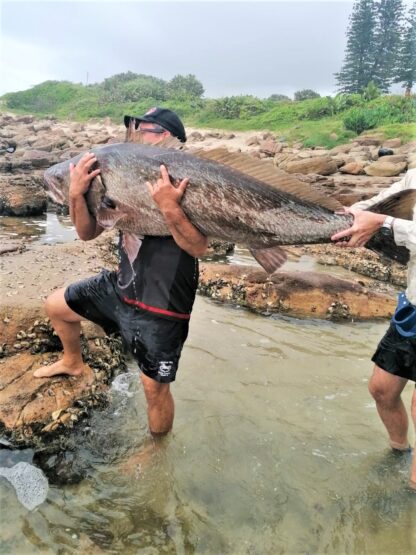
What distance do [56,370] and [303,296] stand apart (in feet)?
11.9

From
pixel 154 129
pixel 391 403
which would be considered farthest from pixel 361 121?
pixel 154 129

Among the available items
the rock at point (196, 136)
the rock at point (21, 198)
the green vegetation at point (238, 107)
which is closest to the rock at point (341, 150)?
the green vegetation at point (238, 107)

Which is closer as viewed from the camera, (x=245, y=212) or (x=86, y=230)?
(x=245, y=212)

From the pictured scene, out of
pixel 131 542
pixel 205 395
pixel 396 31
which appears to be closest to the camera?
pixel 131 542

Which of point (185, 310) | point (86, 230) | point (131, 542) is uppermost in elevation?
point (86, 230)

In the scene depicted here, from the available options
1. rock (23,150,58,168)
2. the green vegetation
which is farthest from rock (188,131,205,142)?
rock (23,150,58,168)

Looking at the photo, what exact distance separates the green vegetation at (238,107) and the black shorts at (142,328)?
887 inches

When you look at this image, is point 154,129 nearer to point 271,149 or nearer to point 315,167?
point 315,167

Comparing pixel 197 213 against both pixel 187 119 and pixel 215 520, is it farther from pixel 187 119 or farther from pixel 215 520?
pixel 187 119

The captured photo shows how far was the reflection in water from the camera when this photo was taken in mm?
3020

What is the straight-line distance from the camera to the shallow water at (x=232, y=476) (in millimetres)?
3018

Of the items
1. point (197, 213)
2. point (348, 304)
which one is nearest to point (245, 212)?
point (197, 213)

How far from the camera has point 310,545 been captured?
3010mm

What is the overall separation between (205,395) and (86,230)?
6.61ft
